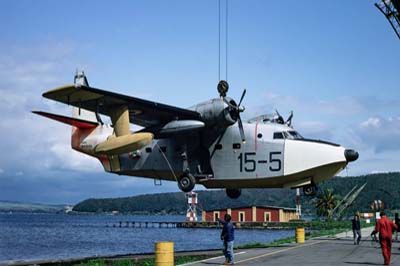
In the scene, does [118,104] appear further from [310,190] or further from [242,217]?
[242,217]

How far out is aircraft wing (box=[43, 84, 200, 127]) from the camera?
2233cm

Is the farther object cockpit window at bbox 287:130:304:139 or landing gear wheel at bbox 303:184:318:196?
landing gear wheel at bbox 303:184:318:196

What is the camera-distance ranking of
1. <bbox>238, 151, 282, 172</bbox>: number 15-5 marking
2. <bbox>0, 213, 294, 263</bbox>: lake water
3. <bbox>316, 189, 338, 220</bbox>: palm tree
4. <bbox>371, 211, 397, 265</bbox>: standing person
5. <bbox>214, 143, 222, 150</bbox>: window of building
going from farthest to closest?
<bbox>316, 189, 338, 220</bbox>: palm tree, <bbox>0, 213, 294, 263</bbox>: lake water, <bbox>214, 143, 222, 150</bbox>: window of building, <bbox>238, 151, 282, 172</bbox>: number 15-5 marking, <bbox>371, 211, 397, 265</bbox>: standing person

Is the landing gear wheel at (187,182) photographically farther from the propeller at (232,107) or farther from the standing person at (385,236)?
the standing person at (385,236)

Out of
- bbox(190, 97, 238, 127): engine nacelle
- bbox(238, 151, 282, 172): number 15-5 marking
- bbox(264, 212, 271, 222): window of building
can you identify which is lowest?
bbox(264, 212, 271, 222): window of building

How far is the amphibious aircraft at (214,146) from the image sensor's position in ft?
78.6

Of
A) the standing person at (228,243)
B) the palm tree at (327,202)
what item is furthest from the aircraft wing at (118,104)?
the palm tree at (327,202)

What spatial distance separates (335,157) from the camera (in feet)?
80.0

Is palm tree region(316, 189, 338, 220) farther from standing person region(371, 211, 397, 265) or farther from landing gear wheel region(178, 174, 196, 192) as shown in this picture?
standing person region(371, 211, 397, 265)

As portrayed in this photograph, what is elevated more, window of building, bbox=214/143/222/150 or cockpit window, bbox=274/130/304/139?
cockpit window, bbox=274/130/304/139

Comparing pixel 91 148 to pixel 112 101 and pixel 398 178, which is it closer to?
pixel 112 101

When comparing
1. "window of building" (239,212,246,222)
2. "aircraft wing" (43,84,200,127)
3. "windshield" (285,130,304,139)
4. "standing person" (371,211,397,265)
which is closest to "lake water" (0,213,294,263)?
"aircraft wing" (43,84,200,127)

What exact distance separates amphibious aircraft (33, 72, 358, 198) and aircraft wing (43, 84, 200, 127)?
0.04 m

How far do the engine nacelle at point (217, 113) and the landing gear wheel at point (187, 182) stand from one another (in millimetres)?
2494
